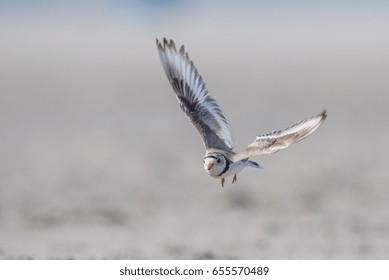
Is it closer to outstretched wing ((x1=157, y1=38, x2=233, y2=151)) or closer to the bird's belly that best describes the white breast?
the bird's belly

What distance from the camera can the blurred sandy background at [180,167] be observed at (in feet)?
31.0

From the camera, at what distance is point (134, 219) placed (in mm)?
10555

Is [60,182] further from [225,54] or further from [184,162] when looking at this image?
[225,54]

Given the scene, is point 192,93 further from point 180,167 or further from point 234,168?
point 180,167

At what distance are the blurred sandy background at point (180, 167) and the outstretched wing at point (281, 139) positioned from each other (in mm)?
2605

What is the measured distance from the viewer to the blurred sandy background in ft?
31.0

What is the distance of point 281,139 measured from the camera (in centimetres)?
536

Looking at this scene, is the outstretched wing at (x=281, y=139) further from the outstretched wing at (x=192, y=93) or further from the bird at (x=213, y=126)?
the outstretched wing at (x=192, y=93)

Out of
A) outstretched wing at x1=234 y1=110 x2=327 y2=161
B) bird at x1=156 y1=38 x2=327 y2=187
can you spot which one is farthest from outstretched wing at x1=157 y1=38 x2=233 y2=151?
outstretched wing at x1=234 y1=110 x2=327 y2=161

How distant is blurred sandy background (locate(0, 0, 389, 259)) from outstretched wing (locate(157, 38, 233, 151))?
1845mm

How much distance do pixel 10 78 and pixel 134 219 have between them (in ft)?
47.7

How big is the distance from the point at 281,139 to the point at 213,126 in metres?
0.71
